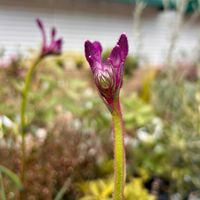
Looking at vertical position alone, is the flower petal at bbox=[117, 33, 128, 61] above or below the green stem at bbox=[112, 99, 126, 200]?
above

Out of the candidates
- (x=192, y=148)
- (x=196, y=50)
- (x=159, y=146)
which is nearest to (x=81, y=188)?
(x=192, y=148)

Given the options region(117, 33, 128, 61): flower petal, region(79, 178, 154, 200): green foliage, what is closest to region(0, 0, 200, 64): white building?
region(79, 178, 154, 200): green foliage

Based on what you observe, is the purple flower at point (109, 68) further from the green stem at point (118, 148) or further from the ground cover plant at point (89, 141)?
the ground cover plant at point (89, 141)

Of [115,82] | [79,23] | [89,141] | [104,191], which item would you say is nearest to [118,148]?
[115,82]

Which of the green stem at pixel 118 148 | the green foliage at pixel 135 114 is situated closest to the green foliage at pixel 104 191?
the green foliage at pixel 135 114

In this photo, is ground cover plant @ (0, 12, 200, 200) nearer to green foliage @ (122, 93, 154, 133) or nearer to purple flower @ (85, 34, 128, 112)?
green foliage @ (122, 93, 154, 133)

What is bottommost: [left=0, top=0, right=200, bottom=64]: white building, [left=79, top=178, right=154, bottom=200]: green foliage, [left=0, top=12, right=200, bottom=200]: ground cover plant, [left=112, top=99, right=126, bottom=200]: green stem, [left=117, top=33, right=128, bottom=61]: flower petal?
[left=79, top=178, right=154, bottom=200]: green foliage

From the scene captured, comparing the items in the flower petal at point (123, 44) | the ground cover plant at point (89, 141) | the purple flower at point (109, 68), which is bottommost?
the ground cover plant at point (89, 141)
